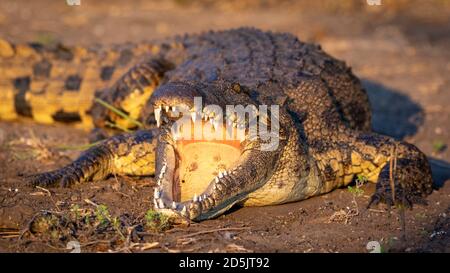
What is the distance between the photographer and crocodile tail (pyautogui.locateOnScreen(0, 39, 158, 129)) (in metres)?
7.62

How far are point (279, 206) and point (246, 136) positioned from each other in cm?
74

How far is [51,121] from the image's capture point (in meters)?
7.68

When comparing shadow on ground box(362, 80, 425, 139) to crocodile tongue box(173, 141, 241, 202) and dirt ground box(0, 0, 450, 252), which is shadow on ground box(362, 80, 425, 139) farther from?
crocodile tongue box(173, 141, 241, 202)

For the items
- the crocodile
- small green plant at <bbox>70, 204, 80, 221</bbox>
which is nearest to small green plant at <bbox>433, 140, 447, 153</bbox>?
the crocodile

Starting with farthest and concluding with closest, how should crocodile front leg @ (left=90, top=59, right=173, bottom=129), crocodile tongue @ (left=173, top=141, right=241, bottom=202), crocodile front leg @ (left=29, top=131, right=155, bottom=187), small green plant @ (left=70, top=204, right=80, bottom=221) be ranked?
crocodile front leg @ (left=90, top=59, right=173, bottom=129)
crocodile front leg @ (left=29, top=131, right=155, bottom=187)
crocodile tongue @ (left=173, top=141, right=241, bottom=202)
small green plant @ (left=70, top=204, right=80, bottom=221)

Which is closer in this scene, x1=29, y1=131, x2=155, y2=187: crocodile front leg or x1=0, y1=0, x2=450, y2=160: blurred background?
x1=29, y1=131, x2=155, y2=187: crocodile front leg

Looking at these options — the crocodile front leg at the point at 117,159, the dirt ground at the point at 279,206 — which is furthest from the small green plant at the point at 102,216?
the crocodile front leg at the point at 117,159

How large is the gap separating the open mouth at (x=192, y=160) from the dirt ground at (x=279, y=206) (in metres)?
0.29

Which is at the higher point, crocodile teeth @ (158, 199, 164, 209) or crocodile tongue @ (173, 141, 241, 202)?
crocodile tongue @ (173, 141, 241, 202)

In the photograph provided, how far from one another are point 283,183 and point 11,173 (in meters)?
2.40

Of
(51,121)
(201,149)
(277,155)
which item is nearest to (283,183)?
(277,155)

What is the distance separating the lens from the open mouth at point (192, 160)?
4.68 m

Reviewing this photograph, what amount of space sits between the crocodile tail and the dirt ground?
20cm

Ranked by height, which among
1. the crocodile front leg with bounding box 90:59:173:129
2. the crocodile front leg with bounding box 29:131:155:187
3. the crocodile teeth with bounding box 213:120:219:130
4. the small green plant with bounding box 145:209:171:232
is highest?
the crocodile front leg with bounding box 90:59:173:129
